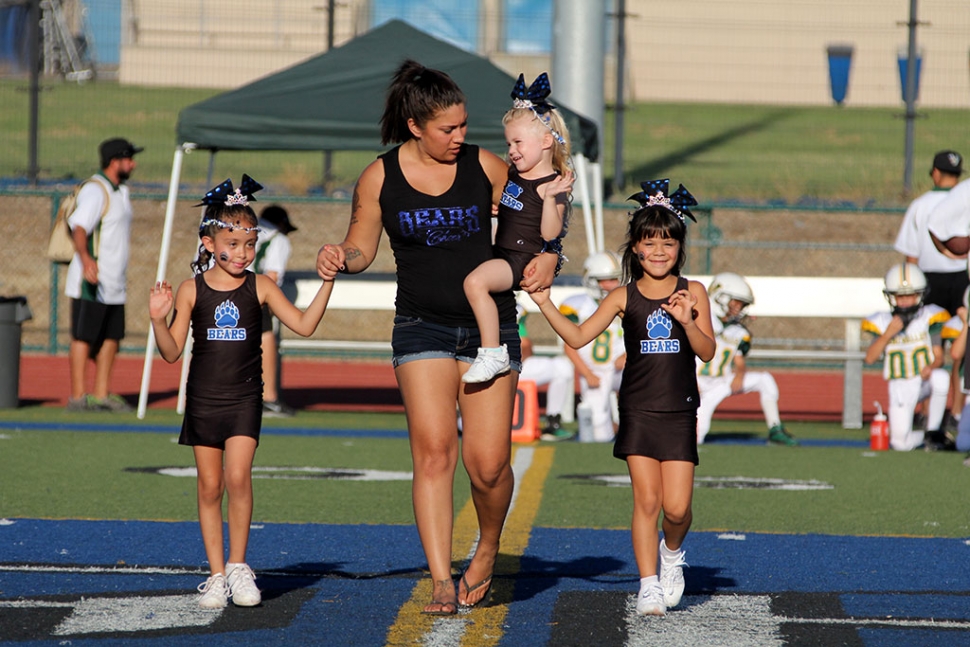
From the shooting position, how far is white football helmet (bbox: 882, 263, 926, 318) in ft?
36.5

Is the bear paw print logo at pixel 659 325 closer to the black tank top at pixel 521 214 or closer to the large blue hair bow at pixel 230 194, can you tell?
the black tank top at pixel 521 214

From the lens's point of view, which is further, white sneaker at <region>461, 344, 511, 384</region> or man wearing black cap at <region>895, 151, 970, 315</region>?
man wearing black cap at <region>895, 151, 970, 315</region>

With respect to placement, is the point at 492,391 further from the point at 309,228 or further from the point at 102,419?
the point at 309,228

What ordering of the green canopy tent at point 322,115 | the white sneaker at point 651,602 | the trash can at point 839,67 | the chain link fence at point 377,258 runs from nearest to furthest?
the white sneaker at point 651,602 < the green canopy tent at point 322,115 < the chain link fence at point 377,258 < the trash can at point 839,67

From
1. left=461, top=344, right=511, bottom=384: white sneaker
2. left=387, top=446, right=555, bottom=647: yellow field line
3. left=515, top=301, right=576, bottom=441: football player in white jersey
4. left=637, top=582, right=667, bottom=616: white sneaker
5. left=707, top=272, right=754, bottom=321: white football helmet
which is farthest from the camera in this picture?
left=515, top=301, right=576, bottom=441: football player in white jersey

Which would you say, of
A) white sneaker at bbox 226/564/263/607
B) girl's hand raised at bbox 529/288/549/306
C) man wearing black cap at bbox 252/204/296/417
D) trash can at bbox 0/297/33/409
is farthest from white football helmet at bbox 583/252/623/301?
white sneaker at bbox 226/564/263/607

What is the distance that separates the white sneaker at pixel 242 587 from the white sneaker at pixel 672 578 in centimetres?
147

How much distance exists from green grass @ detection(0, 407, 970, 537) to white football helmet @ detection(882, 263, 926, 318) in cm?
111

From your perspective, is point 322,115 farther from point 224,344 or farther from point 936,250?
point 224,344

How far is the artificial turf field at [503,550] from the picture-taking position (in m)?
5.05

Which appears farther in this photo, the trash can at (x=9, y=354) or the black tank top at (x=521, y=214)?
the trash can at (x=9, y=354)

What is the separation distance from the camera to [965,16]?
28453 mm

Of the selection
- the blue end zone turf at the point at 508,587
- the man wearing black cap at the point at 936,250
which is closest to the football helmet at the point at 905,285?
the man wearing black cap at the point at 936,250

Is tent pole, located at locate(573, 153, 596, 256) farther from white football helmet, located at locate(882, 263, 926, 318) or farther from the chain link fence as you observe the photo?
the chain link fence
